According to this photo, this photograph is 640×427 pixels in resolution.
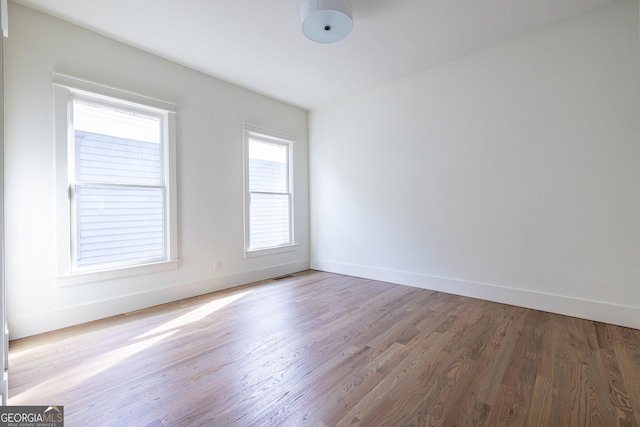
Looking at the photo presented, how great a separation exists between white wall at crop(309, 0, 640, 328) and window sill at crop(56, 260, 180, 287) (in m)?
2.66

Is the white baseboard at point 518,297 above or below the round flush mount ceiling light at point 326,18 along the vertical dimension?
below

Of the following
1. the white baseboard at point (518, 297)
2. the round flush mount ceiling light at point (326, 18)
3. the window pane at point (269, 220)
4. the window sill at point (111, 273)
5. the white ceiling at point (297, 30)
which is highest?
the white ceiling at point (297, 30)

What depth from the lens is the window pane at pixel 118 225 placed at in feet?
8.91

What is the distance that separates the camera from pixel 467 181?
3.35 meters

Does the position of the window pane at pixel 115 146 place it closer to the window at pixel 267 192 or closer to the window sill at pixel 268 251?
the window at pixel 267 192

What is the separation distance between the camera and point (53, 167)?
2508 millimetres

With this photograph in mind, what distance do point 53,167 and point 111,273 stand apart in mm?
1121

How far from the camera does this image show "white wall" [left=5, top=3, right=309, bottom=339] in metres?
2.36

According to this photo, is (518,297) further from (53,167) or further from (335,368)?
(53,167)

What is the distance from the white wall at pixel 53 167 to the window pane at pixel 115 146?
23 centimetres

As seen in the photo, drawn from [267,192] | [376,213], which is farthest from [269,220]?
[376,213]

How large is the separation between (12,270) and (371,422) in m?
3.05

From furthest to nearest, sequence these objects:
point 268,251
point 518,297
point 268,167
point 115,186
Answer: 1. point 268,167
2. point 268,251
3. point 518,297
4. point 115,186

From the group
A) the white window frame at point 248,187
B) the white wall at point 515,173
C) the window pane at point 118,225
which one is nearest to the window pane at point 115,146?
the window pane at point 118,225
